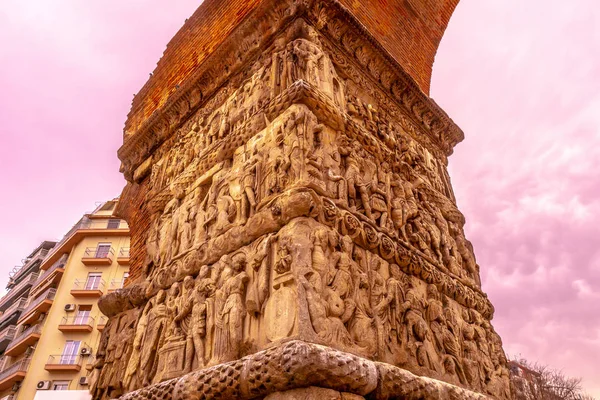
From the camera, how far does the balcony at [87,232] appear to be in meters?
27.6

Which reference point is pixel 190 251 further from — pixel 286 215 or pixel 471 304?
pixel 471 304

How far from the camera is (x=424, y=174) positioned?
5598 millimetres

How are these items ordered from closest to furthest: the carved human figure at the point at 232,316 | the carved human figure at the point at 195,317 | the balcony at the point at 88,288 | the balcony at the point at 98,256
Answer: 1. the carved human figure at the point at 232,316
2. the carved human figure at the point at 195,317
3. the balcony at the point at 88,288
4. the balcony at the point at 98,256

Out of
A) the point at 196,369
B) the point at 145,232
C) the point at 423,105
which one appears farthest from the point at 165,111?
the point at 196,369

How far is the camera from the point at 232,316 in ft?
10.9

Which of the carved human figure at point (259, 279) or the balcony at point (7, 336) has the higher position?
the balcony at point (7, 336)

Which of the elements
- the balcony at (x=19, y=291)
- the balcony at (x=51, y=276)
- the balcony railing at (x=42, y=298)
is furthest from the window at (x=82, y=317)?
the balcony at (x=19, y=291)

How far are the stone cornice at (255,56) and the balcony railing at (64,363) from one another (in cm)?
1907

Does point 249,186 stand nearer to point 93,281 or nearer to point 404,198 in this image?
point 404,198

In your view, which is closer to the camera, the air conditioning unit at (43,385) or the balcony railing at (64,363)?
the air conditioning unit at (43,385)

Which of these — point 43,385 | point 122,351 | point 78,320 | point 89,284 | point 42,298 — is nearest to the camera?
point 122,351

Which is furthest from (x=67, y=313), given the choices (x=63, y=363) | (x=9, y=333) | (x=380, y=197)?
(x=380, y=197)

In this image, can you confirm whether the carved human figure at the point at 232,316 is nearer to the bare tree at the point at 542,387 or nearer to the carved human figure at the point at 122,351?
the carved human figure at the point at 122,351

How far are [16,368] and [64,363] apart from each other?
331 cm
